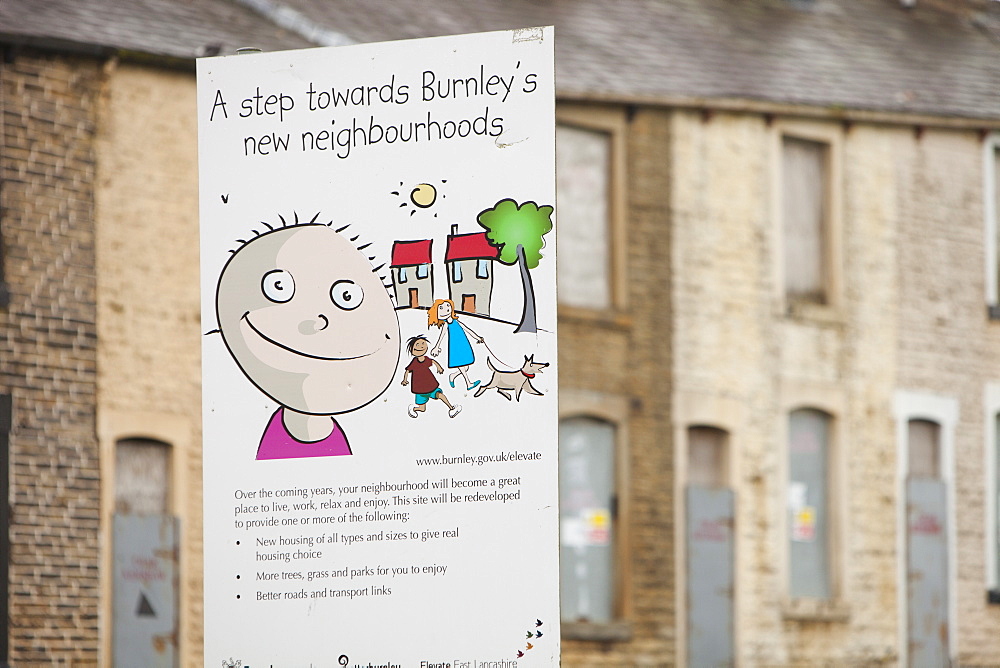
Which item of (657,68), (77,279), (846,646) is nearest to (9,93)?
(77,279)

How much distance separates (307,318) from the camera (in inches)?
238

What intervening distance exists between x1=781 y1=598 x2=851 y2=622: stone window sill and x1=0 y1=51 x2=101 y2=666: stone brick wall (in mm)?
8494

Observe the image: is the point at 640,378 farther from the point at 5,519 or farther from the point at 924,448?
the point at 5,519

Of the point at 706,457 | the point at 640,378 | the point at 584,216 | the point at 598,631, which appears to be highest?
the point at 584,216

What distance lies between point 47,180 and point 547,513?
36.3 ft

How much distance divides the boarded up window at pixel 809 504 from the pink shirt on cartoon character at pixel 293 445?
14.8 metres

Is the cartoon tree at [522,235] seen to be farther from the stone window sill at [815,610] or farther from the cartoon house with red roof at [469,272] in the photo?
the stone window sill at [815,610]

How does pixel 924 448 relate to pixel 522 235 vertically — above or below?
below

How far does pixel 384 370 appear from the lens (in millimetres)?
5906

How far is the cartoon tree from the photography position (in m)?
5.72

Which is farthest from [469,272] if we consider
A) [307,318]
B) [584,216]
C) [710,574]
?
[710,574]

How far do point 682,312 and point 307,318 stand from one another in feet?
44.3

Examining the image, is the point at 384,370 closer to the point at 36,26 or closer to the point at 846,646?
the point at 36,26

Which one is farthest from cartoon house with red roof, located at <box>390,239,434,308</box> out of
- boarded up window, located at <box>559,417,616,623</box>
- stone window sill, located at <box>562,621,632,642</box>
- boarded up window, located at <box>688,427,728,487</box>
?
boarded up window, located at <box>688,427,728,487</box>
